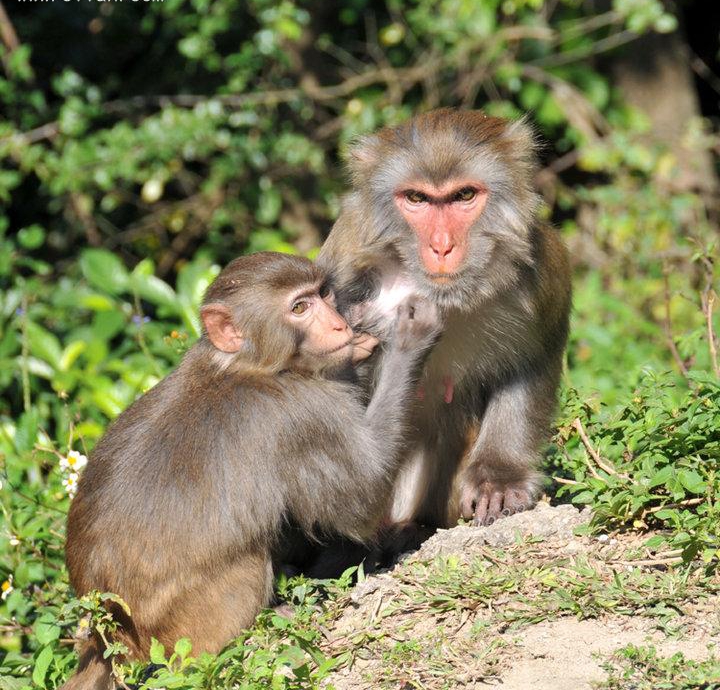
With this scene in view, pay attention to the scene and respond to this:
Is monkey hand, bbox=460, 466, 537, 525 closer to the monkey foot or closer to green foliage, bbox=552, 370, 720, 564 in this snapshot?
the monkey foot

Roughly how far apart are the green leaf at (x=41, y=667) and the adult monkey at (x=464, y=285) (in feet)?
5.13

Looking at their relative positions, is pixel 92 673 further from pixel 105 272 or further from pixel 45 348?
pixel 105 272

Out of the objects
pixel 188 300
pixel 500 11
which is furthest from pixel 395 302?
pixel 500 11

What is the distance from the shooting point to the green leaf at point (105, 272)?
7648 mm

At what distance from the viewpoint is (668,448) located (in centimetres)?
408

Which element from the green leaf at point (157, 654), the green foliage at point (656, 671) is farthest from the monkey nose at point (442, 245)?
the green leaf at point (157, 654)

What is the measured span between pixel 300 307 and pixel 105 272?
3.76m

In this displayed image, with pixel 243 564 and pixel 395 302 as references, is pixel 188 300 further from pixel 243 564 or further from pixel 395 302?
pixel 243 564

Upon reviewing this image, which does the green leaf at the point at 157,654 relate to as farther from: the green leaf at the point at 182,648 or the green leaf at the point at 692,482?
the green leaf at the point at 692,482

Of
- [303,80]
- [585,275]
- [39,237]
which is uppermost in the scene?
[303,80]

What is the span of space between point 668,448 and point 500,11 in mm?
6816

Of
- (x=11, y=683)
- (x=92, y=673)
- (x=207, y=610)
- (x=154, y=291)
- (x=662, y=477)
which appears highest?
(x=662, y=477)

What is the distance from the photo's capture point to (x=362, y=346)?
4.42m

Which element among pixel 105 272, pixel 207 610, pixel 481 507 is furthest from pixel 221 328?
pixel 105 272
